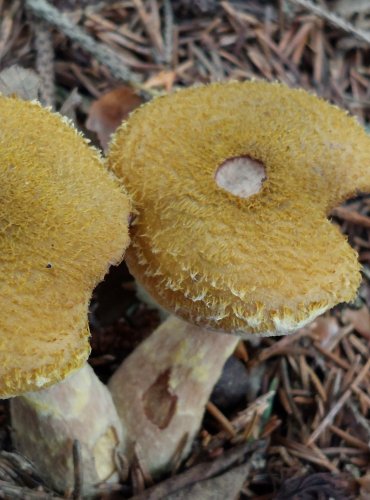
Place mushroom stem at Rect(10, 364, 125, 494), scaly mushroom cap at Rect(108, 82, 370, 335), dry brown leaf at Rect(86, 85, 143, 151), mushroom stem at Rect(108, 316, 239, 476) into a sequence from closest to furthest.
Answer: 1. scaly mushroom cap at Rect(108, 82, 370, 335)
2. mushroom stem at Rect(10, 364, 125, 494)
3. mushroom stem at Rect(108, 316, 239, 476)
4. dry brown leaf at Rect(86, 85, 143, 151)

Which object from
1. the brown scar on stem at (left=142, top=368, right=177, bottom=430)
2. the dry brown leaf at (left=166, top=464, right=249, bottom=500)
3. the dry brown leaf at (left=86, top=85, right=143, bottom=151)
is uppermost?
the dry brown leaf at (left=86, top=85, right=143, bottom=151)

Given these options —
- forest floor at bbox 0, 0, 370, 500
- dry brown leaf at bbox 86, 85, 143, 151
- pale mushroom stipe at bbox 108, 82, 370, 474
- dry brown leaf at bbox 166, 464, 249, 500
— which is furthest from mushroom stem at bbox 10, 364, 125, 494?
dry brown leaf at bbox 86, 85, 143, 151

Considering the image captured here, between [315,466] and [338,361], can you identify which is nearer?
[315,466]

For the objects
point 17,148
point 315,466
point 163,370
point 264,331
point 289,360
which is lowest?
point 315,466

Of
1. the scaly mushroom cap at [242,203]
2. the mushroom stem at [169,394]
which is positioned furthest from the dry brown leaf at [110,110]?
the mushroom stem at [169,394]

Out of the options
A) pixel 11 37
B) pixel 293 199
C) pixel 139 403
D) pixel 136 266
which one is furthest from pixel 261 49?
pixel 139 403

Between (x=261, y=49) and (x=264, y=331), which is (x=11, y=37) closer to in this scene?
(x=261, y=49)

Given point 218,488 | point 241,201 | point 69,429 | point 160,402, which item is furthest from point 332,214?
point 69,429

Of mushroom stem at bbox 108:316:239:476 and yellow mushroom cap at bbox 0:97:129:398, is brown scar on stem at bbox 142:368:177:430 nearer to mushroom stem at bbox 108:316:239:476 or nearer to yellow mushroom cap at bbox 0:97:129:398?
mushroom stem at bbox 108:316:239:476
